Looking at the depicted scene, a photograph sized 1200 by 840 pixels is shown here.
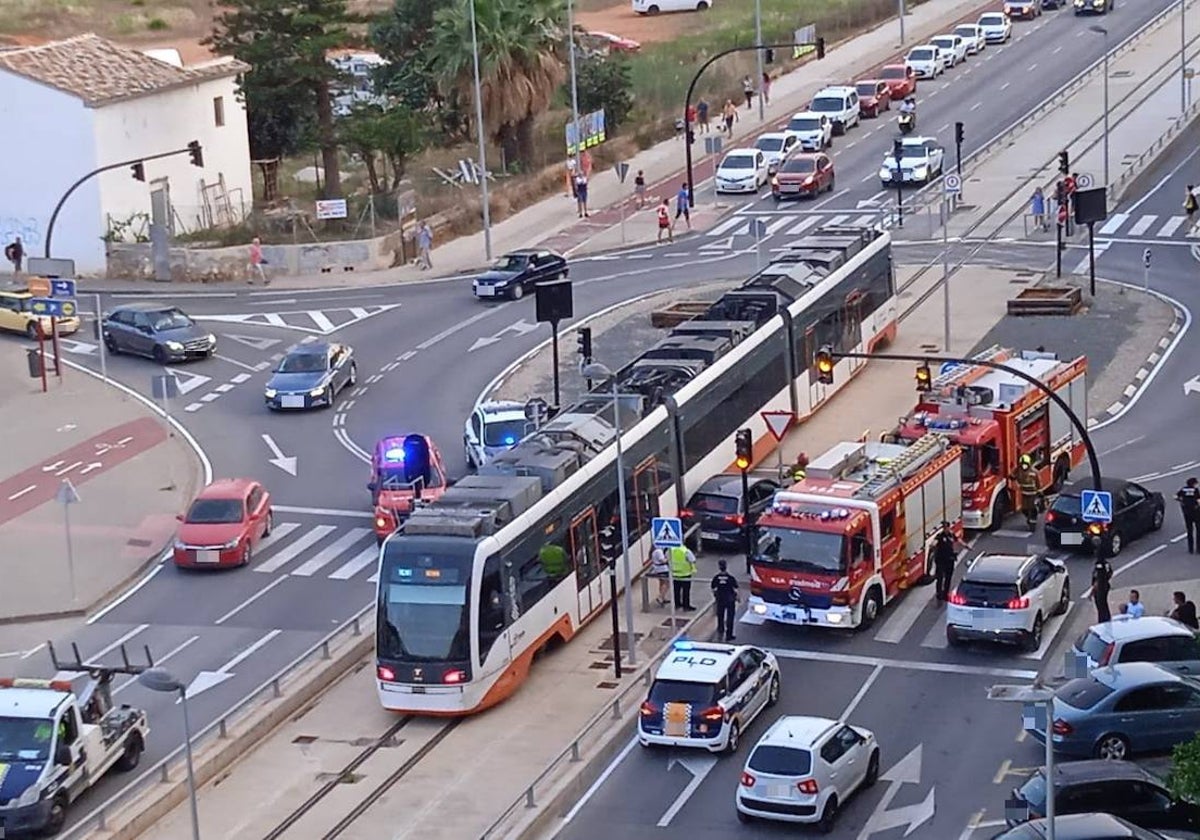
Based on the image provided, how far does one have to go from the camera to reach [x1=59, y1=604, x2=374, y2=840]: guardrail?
33.5 m

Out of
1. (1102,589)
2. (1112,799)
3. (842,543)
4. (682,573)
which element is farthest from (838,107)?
(1112,799)

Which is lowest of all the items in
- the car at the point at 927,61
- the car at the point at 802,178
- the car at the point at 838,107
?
Result: the car at the point at 802,178

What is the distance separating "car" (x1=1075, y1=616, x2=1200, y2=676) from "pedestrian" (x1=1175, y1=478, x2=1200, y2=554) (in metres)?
7.64

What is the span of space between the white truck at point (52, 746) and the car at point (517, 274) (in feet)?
110

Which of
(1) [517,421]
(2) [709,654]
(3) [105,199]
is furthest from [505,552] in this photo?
(3) [105,199]

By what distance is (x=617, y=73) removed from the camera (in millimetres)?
95750

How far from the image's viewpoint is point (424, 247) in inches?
2913

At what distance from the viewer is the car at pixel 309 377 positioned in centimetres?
5806

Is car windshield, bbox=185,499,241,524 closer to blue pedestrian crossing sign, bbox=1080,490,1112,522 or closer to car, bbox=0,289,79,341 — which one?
blue pedestrian crossing sign, bbox=1080,490,1112,522

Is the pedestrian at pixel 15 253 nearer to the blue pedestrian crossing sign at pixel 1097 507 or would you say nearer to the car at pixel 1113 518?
the car at pixel 1113 518

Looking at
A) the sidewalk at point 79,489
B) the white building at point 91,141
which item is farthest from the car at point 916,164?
the sidewalk at point 79,489

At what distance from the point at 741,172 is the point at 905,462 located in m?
40.7

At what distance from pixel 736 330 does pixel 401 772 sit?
17.9 metres

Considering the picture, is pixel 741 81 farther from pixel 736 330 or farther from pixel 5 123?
pixel 736 330
